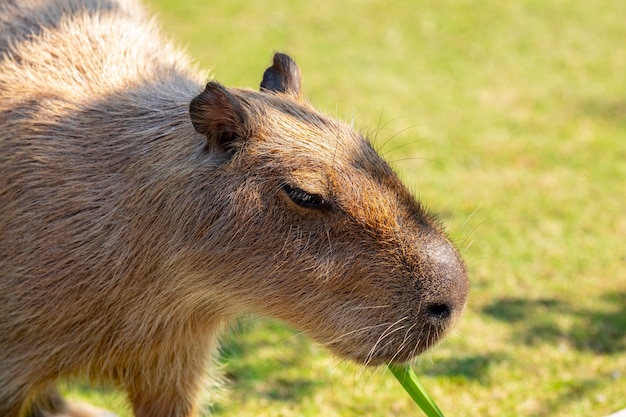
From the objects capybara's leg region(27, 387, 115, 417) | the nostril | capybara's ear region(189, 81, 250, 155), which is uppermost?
capybara's ear region(189, 81, 250, 155)

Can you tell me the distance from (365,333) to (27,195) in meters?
1.44

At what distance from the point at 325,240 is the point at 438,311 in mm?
464

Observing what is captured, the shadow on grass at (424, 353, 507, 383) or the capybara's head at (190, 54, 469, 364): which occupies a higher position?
the capybara's head at (190, 54, 469, 364)

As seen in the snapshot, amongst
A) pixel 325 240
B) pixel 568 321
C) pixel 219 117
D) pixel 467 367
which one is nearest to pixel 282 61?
pixel 219 117

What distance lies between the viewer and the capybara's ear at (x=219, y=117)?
10.1ft

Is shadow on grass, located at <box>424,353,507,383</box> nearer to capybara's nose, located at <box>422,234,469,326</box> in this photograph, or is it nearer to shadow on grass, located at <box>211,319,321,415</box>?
shadow on grass, located at <box>211,319,321,415</box>

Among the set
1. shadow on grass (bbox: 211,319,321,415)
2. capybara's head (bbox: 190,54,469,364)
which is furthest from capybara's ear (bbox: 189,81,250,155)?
shadow on grass (bbox: 211,319,321,415)

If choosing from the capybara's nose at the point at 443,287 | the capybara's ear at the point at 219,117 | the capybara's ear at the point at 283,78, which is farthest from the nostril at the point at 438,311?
the capybara's ear at the point at 283,78

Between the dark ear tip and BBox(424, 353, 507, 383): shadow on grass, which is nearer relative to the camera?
the dark ear tip

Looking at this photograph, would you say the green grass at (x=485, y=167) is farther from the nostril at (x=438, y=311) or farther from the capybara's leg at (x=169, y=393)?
the capybara's leg at (x=169, y=393)

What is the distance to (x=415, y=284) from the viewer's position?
2990mm

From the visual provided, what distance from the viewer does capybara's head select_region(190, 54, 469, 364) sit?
3006 mm

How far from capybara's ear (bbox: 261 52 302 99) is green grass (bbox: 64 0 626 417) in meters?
0.34

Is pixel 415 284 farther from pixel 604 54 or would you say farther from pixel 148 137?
pixel 604 54
